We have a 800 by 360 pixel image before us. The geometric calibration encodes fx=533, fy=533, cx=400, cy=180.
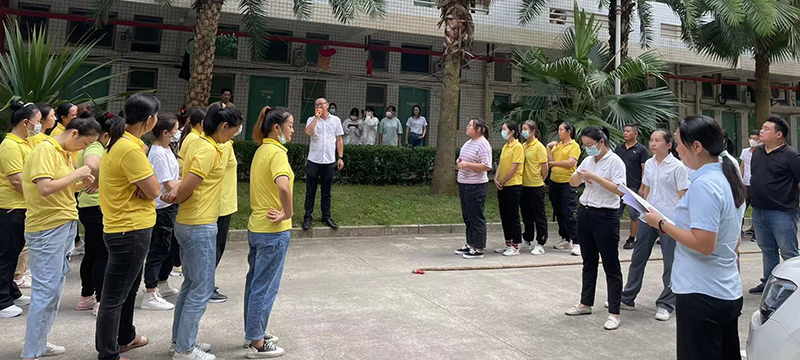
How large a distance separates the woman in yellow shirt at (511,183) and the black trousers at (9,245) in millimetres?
5935

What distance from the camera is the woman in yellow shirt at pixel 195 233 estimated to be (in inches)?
146

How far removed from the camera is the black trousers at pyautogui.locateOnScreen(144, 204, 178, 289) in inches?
202

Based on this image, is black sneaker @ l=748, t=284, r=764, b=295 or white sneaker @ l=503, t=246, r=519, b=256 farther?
white sneaker @ l=503, t=246, r=519, b=256

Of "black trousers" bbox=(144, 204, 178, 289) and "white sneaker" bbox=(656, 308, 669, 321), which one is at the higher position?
"black trousers" bbox=(144, 204, 178, 289)

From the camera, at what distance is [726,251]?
2869 mm

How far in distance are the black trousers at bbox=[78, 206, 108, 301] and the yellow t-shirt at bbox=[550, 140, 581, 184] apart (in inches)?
249

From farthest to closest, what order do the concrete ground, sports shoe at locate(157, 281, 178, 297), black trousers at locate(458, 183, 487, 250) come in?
black trousers at locate(458, 183, 487, 250) < sports shoe at locate(157, 281, 178, 297) < the concrete ground

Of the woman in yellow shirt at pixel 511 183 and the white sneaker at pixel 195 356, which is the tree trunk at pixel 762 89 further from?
the white sneaker at pixel 195 356

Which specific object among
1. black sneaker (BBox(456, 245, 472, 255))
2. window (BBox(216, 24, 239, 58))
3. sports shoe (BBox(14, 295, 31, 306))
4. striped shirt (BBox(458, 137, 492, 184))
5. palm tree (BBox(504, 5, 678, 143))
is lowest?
sports shoe (BBox(14, 295, 31, 306))

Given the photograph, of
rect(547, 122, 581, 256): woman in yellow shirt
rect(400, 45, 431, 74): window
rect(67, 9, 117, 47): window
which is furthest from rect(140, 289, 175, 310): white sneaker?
rect(400, 45, 431, 74): window

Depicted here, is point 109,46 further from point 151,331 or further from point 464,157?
point 151,331

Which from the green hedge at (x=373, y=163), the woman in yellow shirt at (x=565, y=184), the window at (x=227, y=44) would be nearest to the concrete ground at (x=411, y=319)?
the woman in yellow shirt at (x=565, y=184)

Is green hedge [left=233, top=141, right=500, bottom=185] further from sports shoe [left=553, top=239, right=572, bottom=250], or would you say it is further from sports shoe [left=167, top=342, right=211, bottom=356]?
sports shoe [left=167, top=342, right=211, bottom=356]

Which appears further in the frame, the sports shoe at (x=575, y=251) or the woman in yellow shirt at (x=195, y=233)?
the sports shoe at (x=575, y=251)
